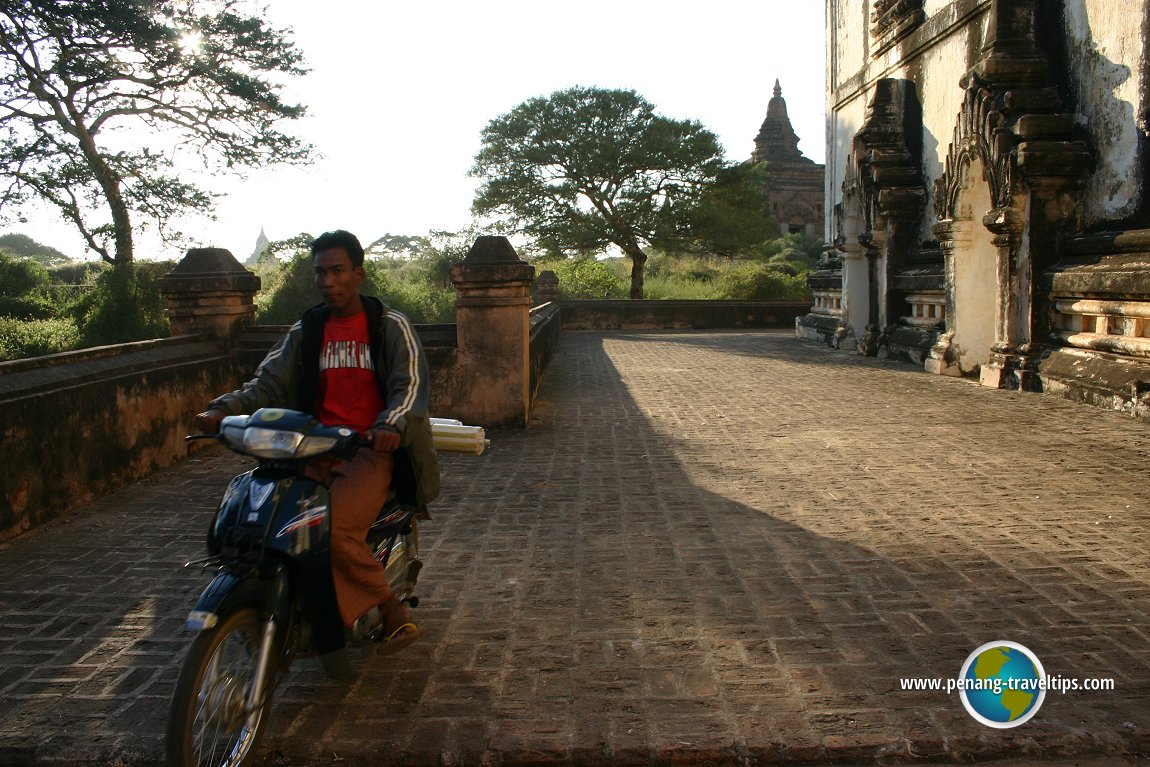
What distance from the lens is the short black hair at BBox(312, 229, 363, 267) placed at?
12.0ft

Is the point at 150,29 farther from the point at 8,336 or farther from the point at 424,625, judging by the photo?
the point at 424,625

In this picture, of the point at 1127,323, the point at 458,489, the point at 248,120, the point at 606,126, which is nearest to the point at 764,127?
the point at 606,126

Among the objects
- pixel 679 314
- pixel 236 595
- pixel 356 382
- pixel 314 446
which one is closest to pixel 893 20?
pixel 679 314

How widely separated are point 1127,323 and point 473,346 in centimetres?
639

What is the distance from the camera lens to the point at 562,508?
20.6ft

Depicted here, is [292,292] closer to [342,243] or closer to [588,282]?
[588,282]

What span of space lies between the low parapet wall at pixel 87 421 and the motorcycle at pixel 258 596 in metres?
3.15

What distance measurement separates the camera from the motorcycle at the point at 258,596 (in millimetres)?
2811

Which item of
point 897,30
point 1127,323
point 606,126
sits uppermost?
point 606,126

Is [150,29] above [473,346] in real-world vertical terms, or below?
above

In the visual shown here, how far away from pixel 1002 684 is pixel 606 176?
35831mm

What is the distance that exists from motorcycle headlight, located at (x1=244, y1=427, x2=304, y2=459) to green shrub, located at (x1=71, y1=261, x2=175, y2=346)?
2056 centimetres

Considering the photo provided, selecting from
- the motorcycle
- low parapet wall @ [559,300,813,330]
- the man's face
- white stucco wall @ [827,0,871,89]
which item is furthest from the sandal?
low parapet wall @ [559,300,813,330]

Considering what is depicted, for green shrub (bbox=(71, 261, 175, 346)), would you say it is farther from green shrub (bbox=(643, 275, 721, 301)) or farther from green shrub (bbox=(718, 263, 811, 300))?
green shrub (bbox=(643, 275, 721, 301))
